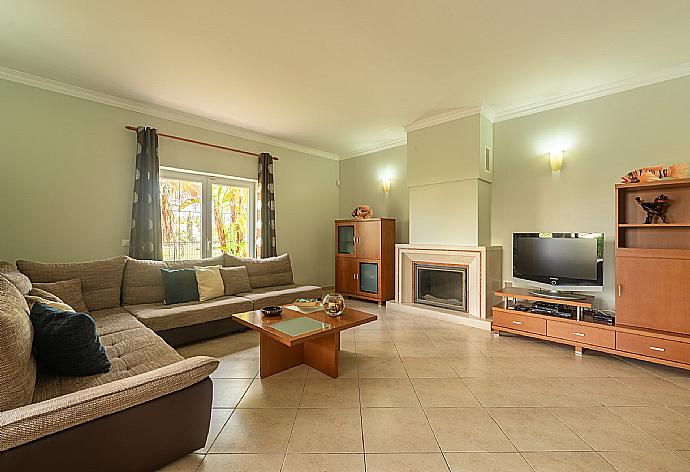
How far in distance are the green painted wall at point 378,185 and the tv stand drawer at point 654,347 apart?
315 centimetres

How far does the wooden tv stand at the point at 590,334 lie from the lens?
8.78 feet

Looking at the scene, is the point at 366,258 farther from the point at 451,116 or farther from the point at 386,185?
the point at 451,116

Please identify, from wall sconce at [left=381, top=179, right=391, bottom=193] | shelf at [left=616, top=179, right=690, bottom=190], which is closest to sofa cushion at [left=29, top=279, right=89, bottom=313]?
wall sconce at [left=381, top=179, right=391, bottom=193]

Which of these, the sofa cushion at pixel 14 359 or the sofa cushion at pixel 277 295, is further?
the sofa cushion at pixel 277 295

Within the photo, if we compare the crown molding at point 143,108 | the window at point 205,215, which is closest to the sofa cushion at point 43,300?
the window at point 205,215

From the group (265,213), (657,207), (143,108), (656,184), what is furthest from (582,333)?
(143,108)

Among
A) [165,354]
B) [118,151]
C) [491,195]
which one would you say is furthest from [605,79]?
[118,151]

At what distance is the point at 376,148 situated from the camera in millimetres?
5883

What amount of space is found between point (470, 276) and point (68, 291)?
4409 millimetres

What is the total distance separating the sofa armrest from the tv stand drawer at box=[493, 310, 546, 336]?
3.20 m

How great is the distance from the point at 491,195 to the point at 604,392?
2730mm

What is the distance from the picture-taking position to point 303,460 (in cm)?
169

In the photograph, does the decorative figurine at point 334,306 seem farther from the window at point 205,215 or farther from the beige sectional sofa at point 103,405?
the window at point 205,215

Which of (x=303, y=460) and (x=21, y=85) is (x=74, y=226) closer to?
(x=21, y=85)
